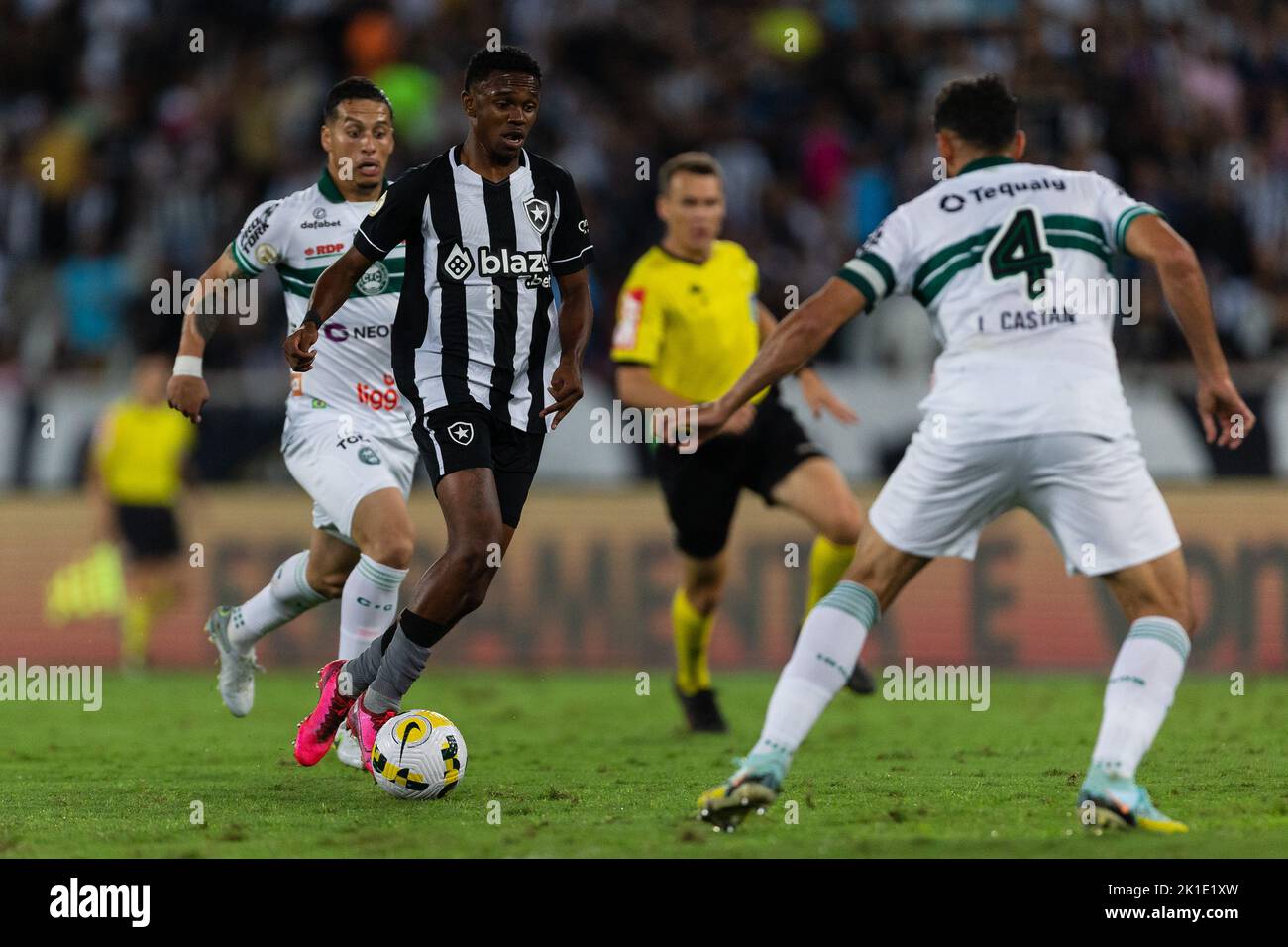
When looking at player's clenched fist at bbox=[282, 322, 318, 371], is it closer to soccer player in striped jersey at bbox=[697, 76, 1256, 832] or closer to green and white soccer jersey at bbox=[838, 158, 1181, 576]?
soccer player in striped jersey at bbox=[697, 76, 1256, 832]

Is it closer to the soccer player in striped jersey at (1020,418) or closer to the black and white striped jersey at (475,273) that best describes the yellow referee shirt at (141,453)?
the black and white striped jersey at (475,273)

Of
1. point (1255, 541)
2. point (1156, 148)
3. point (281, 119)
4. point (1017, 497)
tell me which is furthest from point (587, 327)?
point (281, 119)

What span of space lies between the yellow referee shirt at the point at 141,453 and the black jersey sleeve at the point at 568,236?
7.94 meters

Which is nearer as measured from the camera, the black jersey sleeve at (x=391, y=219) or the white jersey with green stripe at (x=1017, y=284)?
the white jersey with green stripe at (x=1017, y=284)

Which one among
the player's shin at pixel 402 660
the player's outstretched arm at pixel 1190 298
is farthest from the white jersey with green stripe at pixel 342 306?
the player's outstretched arm at pixel 1190 298

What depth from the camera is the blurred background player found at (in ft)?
46.1

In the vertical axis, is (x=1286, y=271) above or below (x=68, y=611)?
above

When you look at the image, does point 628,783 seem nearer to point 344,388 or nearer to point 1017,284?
point 344,388

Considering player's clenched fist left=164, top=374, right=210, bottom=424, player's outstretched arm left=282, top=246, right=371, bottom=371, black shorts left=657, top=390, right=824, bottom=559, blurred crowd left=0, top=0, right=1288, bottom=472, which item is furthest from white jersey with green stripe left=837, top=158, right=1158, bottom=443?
blurred crowd left=0, top=0, right=1288, bottom=472

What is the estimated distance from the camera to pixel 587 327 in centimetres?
726

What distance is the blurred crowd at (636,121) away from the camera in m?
14.9

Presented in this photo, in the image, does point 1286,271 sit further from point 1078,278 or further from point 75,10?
point 75,10

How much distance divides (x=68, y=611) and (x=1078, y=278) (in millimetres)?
10281
